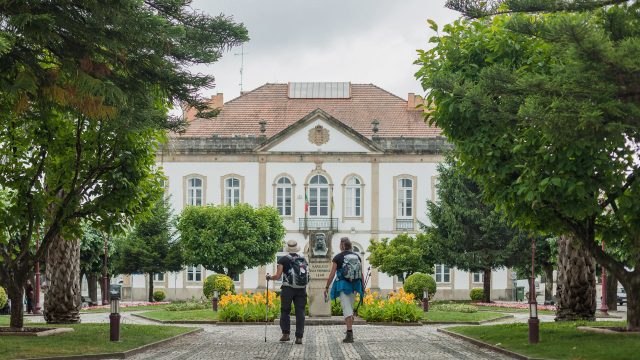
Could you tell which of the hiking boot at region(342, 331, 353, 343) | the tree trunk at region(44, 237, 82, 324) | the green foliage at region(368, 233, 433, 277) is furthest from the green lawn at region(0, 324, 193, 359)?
the green foliage at region(368, 233, 433, 277)

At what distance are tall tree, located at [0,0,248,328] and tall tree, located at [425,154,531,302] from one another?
→ 28337mm

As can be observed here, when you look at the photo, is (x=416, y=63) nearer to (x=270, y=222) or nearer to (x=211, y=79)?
(x=211, y=79)

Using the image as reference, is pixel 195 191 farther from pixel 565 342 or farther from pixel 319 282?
pixel 565 342

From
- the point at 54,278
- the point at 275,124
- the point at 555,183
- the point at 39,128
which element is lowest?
the point at 54,278

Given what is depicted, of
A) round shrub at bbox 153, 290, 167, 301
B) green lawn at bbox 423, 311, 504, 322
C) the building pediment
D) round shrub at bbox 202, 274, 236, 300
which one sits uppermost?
the building pediment

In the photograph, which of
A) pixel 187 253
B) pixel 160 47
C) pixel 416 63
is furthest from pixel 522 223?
pixel 187 253

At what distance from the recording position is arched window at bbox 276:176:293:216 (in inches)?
2327

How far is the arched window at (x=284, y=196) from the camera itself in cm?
5909

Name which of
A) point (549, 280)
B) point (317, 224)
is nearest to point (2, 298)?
point (317, 224)

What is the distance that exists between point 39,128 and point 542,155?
906 cm

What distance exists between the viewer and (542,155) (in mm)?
15492

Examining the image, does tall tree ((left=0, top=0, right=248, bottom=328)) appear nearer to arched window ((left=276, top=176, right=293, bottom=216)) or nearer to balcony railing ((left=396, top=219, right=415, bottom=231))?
arched window ((left=276, top=176, right=293, bottom=216))

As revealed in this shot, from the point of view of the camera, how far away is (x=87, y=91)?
12898 millimetres

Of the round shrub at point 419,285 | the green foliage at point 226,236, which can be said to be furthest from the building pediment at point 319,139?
the round shrub at point 419,285
